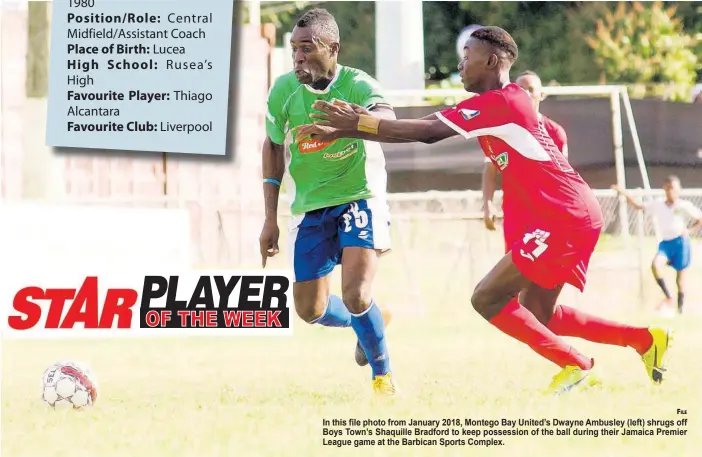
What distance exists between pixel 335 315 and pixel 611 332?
1.82 metres

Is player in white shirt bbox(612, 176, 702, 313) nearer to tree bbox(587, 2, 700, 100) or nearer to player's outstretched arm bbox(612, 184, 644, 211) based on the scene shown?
player's outstretched arm bbox(612, 184, 644, 211)

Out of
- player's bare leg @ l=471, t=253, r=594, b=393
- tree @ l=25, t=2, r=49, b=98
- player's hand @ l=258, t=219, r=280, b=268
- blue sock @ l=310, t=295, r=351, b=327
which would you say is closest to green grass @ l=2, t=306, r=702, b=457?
player's bare leg @ l=471, t=253, r=594, b=393

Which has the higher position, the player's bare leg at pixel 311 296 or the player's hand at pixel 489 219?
the player's hand at pixel 489 219

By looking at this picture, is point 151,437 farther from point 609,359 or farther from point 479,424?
point 609,359

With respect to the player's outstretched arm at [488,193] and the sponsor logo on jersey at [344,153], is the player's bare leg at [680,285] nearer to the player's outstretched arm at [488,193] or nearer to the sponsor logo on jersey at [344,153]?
Result: the player's outstretched arm at [488,193]

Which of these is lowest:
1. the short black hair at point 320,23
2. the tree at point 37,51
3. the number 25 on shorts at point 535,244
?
the number 25 on shorts at point 535,244

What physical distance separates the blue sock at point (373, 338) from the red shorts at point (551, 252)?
3.28 ft

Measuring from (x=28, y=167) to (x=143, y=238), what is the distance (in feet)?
3.96

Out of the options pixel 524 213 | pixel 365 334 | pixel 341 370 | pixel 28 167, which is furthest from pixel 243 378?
pixel 28 167

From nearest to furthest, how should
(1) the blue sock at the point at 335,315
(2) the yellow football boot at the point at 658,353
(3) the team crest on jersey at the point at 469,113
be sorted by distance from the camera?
(3) the team crest on jersey at the point at 469,113 → (2) the yellow football boot at the point at 658,353 → (1) the blue sock at the point at 335,315

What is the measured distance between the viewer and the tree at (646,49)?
1602cm

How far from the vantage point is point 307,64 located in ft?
23.3

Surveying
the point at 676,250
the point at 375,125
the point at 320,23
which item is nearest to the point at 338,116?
the point at 375,125

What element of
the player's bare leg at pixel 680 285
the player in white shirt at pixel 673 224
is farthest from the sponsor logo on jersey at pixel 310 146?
the player's bare leg at pixel 680 285
